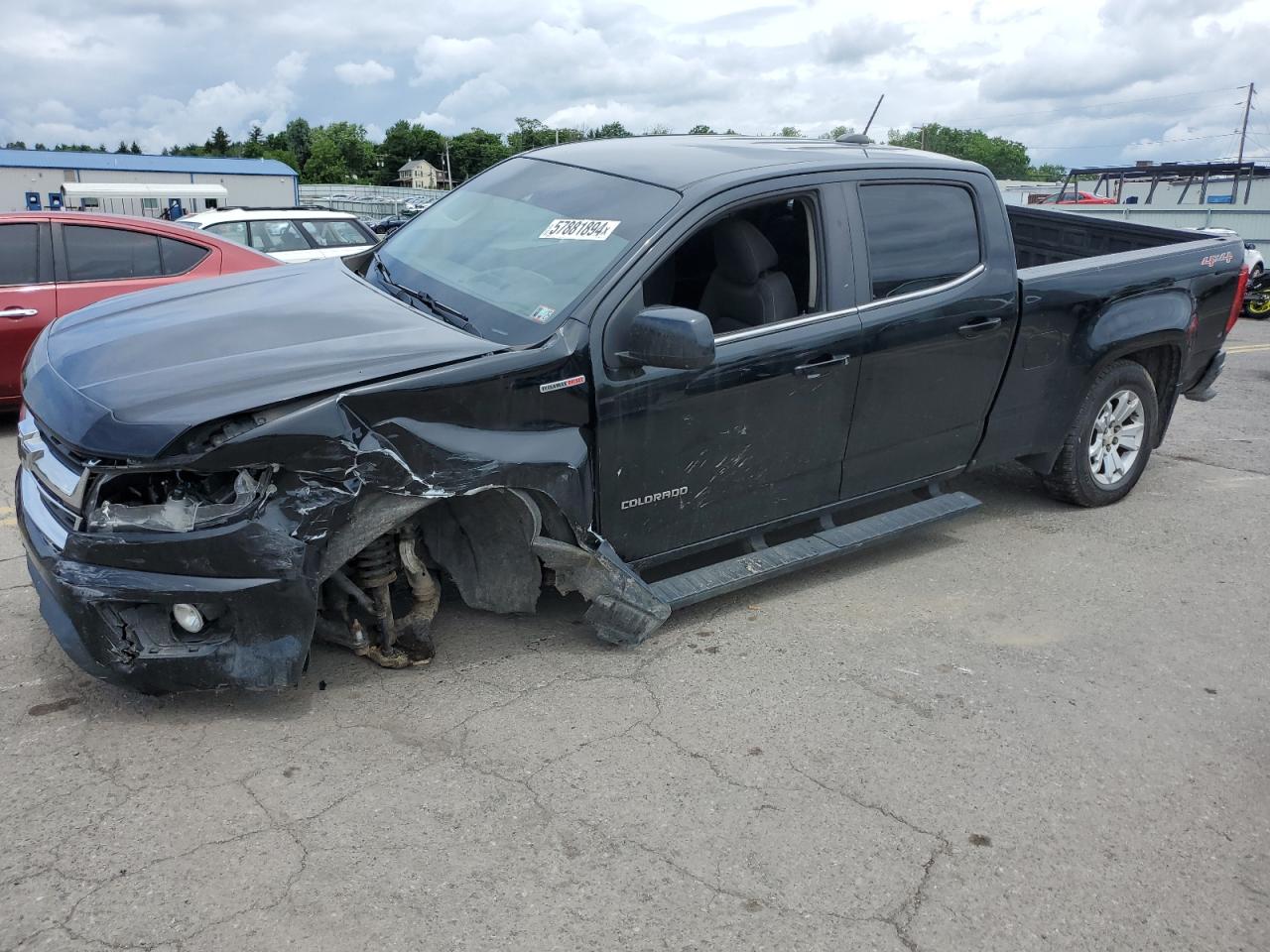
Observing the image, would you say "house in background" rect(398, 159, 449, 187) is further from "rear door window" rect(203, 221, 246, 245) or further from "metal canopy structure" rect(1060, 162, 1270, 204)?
"rear door window" rect(203, 221, 246, 245)

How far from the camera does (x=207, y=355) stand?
3.20 metres

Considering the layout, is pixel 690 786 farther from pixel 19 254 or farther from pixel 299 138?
pixel 299 138

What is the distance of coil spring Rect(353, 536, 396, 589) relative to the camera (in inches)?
134

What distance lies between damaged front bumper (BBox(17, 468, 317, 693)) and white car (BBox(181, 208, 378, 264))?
9.00m

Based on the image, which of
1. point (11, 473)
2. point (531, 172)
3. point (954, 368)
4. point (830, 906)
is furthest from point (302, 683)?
point (11, 473)

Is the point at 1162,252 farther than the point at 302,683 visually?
Yes

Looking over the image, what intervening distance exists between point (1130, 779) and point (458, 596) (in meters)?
2.67

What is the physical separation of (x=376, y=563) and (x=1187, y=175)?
27.4 meters

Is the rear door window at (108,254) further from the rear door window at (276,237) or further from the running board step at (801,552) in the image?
the running board step at (801,552)

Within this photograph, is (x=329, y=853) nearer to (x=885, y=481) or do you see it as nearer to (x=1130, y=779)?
(x=1130, y=779)

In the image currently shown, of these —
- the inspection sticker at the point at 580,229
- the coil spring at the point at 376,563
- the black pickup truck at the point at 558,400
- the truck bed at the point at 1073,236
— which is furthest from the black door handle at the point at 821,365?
the truck bed at the point at 1073,236

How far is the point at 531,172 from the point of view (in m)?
4.53

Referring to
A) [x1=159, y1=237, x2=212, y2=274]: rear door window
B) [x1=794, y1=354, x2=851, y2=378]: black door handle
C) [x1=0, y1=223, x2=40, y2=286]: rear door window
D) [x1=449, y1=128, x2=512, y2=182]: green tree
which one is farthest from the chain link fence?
[x1=449, y1=128, x2=512, y2=182]: green tree

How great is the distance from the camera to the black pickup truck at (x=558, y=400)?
9.78ft
